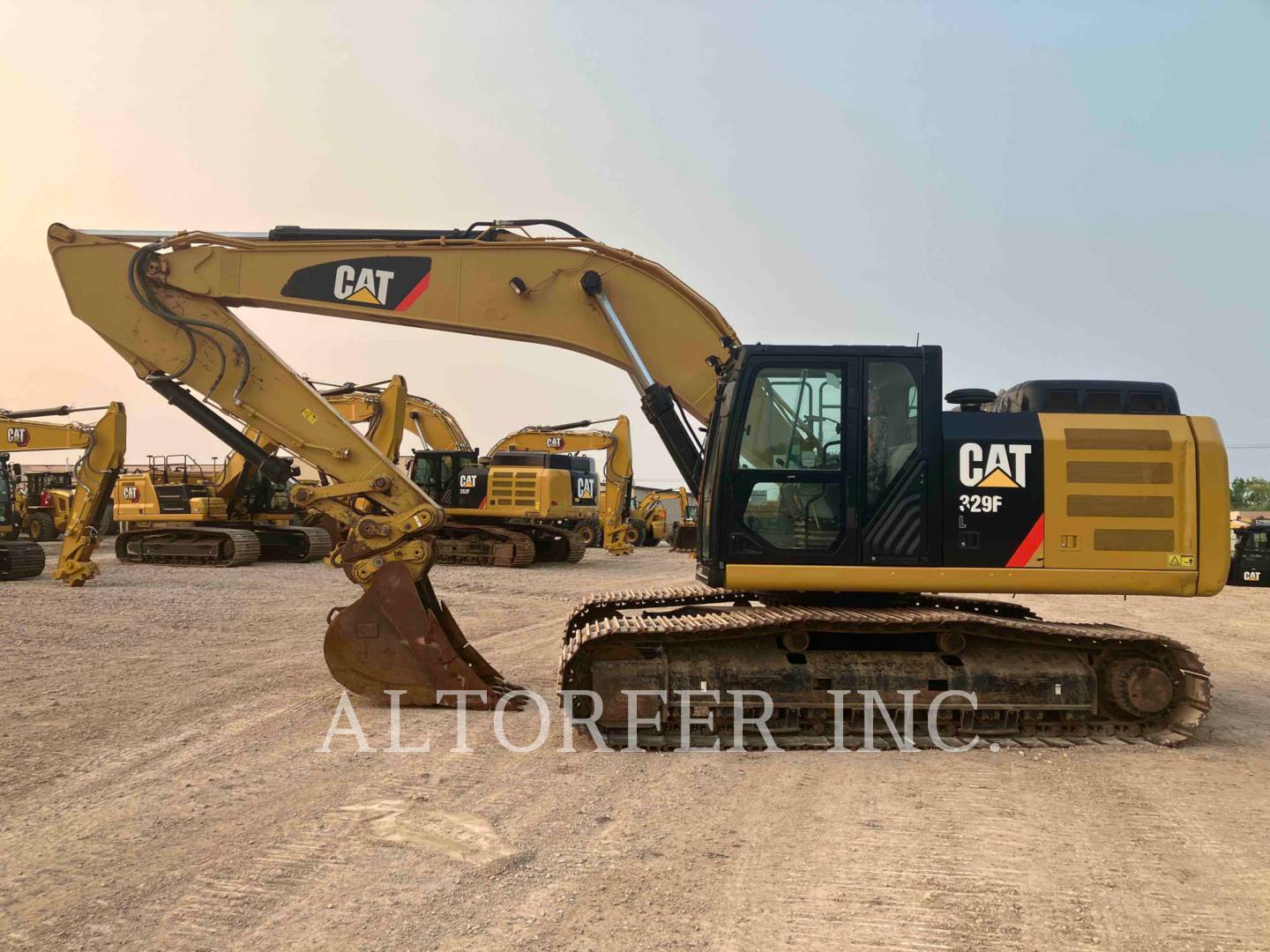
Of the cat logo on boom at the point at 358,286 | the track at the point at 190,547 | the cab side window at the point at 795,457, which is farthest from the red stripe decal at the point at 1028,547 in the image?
the track at the point at 190,547

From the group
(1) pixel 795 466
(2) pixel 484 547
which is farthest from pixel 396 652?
(2) pixel 484 547

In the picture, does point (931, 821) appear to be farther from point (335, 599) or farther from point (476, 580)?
point (476, 580)

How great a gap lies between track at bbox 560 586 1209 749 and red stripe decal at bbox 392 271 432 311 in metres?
3.19

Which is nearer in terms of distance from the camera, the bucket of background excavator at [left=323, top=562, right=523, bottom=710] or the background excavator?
the bucket of background excavator at [left=323, top=562, right=523, bottom=710]

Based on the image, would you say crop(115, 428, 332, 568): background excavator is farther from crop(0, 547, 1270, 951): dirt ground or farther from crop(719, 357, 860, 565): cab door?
crop(719, 357, 860, 565): cab door

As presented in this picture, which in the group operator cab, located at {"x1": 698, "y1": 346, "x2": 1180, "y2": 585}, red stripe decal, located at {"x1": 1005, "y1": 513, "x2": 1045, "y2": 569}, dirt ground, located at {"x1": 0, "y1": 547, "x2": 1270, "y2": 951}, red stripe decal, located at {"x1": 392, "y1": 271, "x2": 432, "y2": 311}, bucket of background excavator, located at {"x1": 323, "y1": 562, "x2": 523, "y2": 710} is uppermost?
red stripe decal, located at {"x1": 392, "y1": 271, "x2": 432, "y2": 311}

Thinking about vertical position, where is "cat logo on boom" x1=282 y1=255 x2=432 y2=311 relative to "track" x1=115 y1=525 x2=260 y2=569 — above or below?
above

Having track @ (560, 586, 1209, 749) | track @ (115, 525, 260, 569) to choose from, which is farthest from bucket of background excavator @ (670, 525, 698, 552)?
track @ (560, 586, 1209, 749)

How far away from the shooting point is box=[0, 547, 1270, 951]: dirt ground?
3.63 metres

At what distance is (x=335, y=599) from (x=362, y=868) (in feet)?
37.0

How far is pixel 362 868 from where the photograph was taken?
13.6 feet

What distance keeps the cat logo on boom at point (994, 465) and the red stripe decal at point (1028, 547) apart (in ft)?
0.99

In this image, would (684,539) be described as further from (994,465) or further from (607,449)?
(994,465)

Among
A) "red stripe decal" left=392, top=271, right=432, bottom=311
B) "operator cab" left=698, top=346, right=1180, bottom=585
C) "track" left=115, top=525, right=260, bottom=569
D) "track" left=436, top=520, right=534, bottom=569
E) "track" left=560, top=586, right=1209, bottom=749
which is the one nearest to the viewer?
"track" left=560, top=586, right=1209, bottom=749
